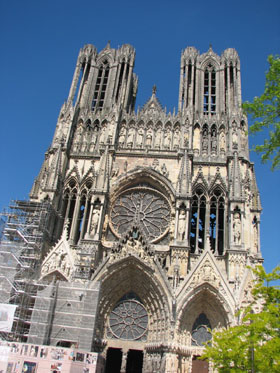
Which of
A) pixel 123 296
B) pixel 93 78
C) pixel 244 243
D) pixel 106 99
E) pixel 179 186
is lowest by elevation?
pixel 123 296

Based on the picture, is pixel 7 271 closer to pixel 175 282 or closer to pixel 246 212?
pixel 175 282

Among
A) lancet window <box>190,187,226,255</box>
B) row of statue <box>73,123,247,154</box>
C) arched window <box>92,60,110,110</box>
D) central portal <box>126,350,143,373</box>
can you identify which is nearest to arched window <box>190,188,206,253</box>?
lancet window <box>190,187,226,255</box>

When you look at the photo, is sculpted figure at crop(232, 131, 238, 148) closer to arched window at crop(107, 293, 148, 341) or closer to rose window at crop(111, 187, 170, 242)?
rose window at crop(111, 187, 170, 242)

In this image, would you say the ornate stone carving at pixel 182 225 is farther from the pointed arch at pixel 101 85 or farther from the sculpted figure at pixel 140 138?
the pointed arch at pixel 101 85

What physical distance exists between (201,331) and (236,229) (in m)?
5.58

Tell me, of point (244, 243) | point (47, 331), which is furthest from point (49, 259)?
point (244, 243)

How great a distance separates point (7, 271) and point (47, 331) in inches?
145

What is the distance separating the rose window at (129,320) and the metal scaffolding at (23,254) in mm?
4156

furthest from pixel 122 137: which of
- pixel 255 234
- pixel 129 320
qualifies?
pixel 129 320

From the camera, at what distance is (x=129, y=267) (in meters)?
20.5

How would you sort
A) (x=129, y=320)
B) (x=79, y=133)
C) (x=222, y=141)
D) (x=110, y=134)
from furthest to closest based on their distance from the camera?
1. (x=79, y=133)
2. (x=110, y=134)
3. (x=222, y=141)
4. (x=129, y=320)

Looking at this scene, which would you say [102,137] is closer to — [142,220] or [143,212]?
Answer: [143,212]

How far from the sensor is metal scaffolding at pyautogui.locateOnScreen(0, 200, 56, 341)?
1903 centimetres

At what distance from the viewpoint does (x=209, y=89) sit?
28688mm
